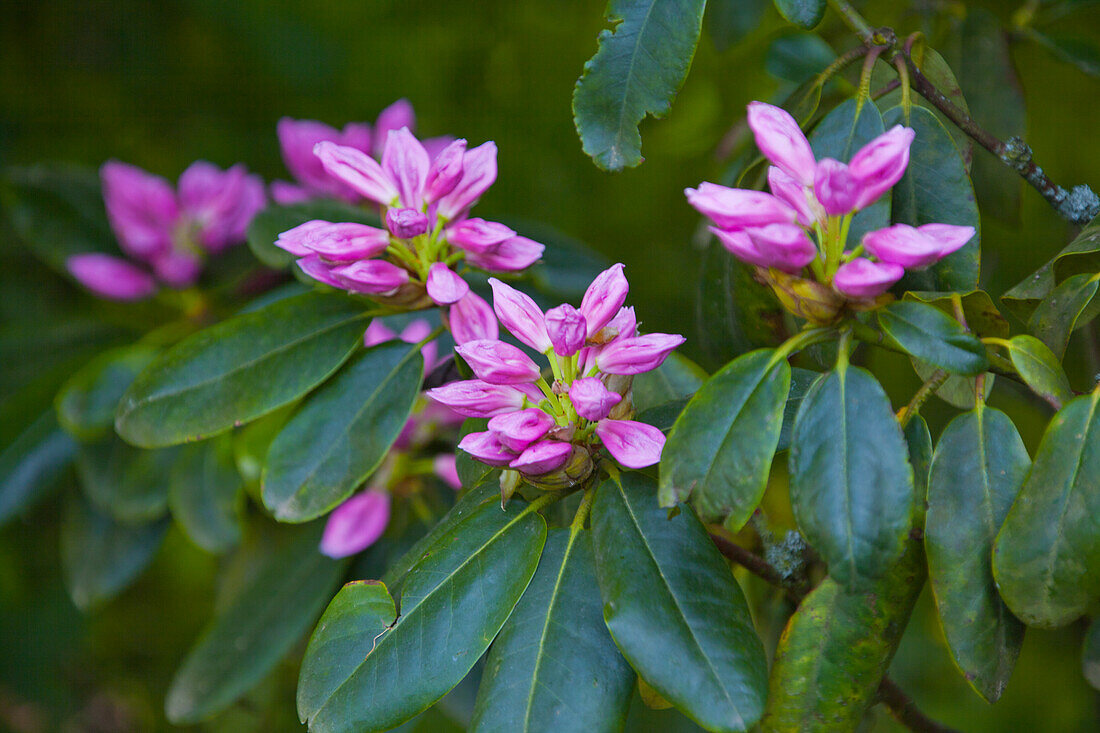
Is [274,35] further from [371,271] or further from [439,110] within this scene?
[371,271]

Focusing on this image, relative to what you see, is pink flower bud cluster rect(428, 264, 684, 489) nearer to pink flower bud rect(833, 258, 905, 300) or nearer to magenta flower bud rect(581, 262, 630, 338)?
magenta flower bud rect(581, 262, 630, 338)

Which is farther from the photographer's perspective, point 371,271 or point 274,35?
point 274,35

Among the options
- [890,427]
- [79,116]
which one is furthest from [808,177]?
[79,116]

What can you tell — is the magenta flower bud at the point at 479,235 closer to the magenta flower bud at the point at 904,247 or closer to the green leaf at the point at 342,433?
the green leaf at the point at 342,433

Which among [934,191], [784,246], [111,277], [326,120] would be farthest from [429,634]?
[326,120]

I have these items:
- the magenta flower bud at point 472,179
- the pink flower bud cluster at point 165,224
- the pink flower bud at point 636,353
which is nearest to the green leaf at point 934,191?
the pink flower bud at point 636,353

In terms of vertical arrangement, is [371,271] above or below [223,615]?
above
